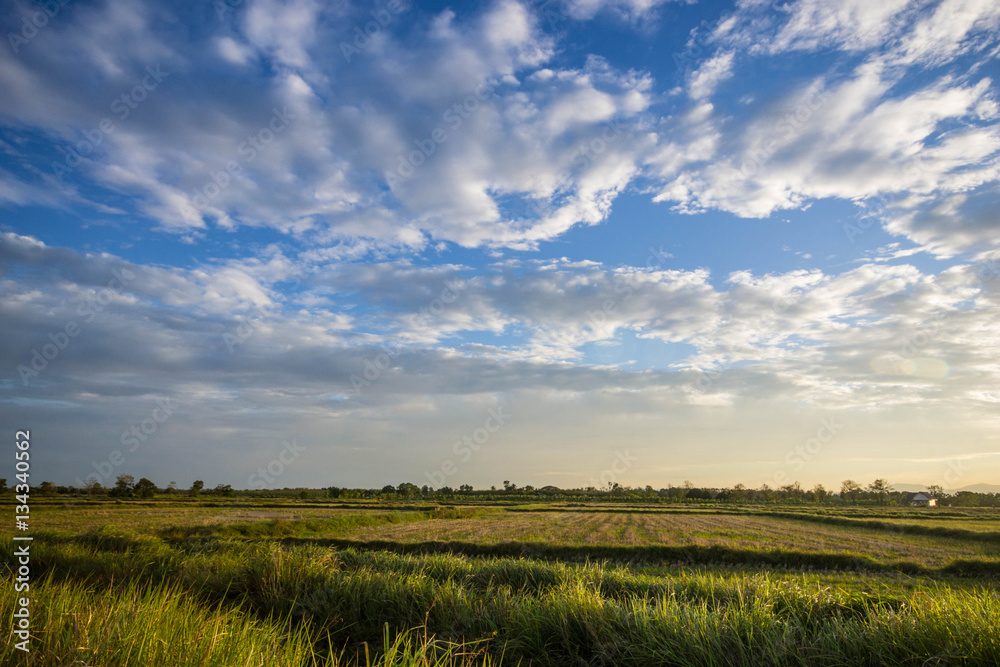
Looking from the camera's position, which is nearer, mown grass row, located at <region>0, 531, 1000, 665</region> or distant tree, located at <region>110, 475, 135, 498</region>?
mown grass row, located at <region>0, 531, 1000, 665</region>

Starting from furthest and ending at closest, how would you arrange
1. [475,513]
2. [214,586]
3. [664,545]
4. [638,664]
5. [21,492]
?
[475,513] < [664,545] < [214,586] < [21,492] < [638,664]

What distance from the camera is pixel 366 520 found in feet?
131

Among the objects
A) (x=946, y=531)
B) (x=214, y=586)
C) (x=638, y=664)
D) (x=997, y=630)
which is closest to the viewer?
(x=997, y=630)

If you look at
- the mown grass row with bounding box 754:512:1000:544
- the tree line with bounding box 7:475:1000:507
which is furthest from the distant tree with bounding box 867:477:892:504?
the mown grass row with bounding box 754:512:1000:544

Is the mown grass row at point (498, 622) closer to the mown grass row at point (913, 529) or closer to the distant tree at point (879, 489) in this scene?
the mown grass row at point (913, 529)

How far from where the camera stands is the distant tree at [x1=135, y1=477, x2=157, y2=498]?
7594 centimetres

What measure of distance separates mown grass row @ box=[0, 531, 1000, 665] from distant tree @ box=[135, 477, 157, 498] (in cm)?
8248

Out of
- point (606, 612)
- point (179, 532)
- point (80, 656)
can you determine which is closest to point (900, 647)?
point (606, 612)

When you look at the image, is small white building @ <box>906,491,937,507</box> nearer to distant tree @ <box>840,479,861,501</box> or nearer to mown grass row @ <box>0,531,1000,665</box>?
distant tree @ <box>840,479,861,501</box>

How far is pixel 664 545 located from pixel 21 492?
24.3 m

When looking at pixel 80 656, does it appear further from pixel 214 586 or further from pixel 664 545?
pixel 664 545

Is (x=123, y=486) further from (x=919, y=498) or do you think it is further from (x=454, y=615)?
(x=919, y=498)

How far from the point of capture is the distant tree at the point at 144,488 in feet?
249

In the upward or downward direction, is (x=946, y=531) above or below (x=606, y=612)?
below
